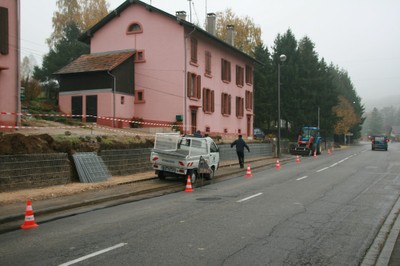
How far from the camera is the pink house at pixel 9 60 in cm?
1877

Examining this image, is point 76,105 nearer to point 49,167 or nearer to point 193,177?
point 193,177

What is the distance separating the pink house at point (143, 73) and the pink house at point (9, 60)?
11274 mm

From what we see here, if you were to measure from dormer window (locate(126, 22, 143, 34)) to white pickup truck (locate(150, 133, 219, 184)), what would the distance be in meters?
18.5

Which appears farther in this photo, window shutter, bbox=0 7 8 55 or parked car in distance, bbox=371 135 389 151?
parked car in distance, bbox=371 135 389 151

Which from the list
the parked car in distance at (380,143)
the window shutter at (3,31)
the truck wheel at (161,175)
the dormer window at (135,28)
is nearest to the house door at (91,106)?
the dormer window at (135,28)

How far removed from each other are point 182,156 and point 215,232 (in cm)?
810

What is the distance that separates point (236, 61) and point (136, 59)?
13224mm

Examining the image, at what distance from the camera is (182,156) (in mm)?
16078

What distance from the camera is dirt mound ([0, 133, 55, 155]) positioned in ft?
42.0

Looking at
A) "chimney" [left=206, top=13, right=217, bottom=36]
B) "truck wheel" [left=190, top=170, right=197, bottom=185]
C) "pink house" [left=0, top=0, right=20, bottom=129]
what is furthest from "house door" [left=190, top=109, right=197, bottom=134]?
"truck wheel" [left=190, top=170, right=197, bottom=185]

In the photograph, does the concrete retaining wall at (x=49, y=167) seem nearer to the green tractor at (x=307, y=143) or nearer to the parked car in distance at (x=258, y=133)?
the green tractor at (x=307, y=143)

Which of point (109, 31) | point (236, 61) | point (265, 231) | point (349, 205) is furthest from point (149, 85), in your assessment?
point (265, 231)

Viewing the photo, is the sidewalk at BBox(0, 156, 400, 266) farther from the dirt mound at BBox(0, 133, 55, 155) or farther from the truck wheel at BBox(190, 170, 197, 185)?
the dirt mound at BBox(0, 133, 55, 155)

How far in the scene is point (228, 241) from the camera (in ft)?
24.2
